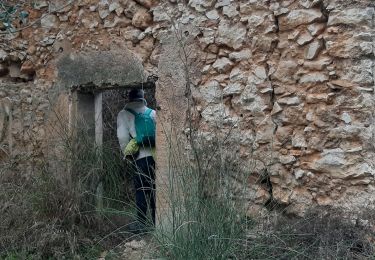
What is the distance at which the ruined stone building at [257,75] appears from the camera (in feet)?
12.0

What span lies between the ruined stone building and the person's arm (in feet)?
1.31

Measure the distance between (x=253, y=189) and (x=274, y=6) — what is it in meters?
1.32

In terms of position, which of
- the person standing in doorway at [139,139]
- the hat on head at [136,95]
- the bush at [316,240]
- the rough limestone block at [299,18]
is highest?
the rough limestone block at [299,18]

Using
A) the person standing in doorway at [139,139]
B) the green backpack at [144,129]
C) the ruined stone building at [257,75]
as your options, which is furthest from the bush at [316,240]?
the green backpack at [144,129]

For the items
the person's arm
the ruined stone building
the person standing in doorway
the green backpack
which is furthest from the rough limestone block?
the person's arm

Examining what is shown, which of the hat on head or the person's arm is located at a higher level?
the hat on head

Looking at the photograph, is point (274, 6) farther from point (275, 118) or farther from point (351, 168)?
point (351, 168)

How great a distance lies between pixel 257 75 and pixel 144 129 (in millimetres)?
1549

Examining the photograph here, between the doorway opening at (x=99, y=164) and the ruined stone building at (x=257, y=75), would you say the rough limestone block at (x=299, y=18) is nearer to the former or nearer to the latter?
the ruined stone building at (x=257, y=75)

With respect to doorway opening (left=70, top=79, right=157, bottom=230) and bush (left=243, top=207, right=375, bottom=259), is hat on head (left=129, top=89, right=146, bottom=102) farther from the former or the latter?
bush (left=243, top=207, right=375, bottom=259)

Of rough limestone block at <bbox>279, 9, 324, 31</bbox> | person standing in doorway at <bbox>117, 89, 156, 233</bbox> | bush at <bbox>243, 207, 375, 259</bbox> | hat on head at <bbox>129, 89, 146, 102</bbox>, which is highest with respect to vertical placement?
rough limestone block at <bbox>279, 9, 324, 31</bbox>

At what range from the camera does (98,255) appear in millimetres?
4539

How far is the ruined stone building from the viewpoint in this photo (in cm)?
364

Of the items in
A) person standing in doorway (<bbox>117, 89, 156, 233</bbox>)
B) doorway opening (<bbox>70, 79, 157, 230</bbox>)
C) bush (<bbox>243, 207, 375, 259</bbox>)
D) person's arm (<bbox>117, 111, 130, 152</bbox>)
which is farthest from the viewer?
person's arm (<bbox>117, 111, 130, 152</bbox>)
